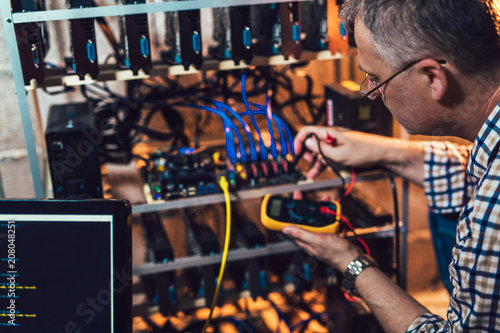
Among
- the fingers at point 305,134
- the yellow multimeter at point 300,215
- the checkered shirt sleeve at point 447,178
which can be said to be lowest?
the yellow multimeter at point 300,215

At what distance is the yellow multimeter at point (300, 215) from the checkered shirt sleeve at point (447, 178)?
0.89ft

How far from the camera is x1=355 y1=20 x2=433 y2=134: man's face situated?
3.10 feet

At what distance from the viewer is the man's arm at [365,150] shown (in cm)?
150

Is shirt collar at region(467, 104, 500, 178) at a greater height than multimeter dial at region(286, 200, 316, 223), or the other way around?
shirt collar at region(467, 104, 500, 178)

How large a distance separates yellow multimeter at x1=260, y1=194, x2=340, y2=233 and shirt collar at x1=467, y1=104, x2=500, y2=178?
504 mm

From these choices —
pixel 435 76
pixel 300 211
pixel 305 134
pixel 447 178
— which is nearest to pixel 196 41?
pixel 305 134

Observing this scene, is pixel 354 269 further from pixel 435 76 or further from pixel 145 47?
pixel 145 47

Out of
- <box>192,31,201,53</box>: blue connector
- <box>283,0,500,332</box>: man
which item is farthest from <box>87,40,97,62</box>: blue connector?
<box>283,0,500,332</box>: man

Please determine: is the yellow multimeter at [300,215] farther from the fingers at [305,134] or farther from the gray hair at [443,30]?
the gray hair at [443,30]

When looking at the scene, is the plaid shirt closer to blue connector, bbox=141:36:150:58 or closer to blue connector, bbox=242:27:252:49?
blue connector, bbox=242:27:252:49

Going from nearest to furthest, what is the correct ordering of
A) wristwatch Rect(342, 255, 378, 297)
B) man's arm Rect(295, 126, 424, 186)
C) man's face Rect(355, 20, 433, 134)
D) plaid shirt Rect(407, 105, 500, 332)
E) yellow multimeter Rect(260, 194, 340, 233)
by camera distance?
plaid shirt Rect(407, 105, 500, 332) → man's face Rect(355, 20, 433, 134) → wristwatch Rect(342, 255, 378, 297) → yellow multimeter Rect(260, 194, 340, 233) → man's arm Rect(295, 126, 424, 186)

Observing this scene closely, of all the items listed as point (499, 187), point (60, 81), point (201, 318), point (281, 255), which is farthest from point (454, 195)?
point (60, 81)

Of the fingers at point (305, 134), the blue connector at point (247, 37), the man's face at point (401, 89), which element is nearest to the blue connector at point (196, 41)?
the blue connector at point (247, 37)

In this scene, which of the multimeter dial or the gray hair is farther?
the multimeter dial
